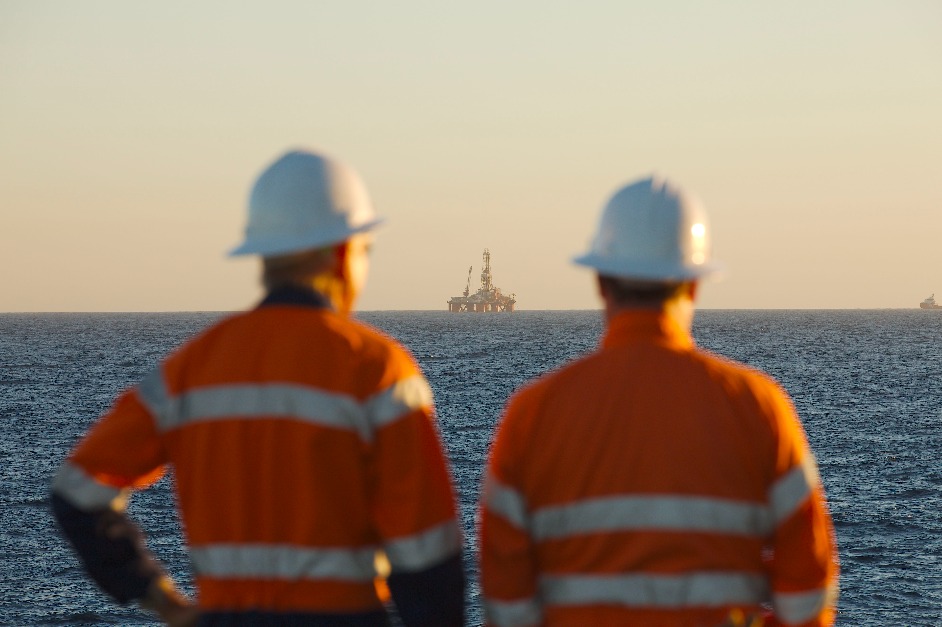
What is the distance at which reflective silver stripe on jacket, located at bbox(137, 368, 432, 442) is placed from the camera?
3000mm

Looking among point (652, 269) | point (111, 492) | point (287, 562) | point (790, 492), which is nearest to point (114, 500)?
point (111, 492)

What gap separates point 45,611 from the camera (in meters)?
25.2

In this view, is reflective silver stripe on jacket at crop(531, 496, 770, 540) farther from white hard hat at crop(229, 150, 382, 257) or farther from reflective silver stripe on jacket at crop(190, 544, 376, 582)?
white hard hat at crop(229, 150, 382, 257)

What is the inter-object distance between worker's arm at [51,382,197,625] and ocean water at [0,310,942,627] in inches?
849

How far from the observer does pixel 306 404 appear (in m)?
3.03

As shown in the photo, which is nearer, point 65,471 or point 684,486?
point 684,486

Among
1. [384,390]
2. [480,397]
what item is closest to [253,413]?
[384,390]

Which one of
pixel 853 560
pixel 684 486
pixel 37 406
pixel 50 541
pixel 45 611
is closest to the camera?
pixel 684 486

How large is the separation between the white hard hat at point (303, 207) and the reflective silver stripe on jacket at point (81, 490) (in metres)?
0.74

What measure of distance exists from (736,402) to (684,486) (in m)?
0.25

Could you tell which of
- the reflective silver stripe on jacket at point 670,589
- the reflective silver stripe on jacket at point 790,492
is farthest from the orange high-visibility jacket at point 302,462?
the reflective silver stripe on jacket at point 790,492

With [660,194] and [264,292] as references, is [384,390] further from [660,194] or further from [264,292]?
[660,194]

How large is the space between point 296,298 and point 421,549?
0.76 m

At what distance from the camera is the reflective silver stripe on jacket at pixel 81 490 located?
321 centimetres
